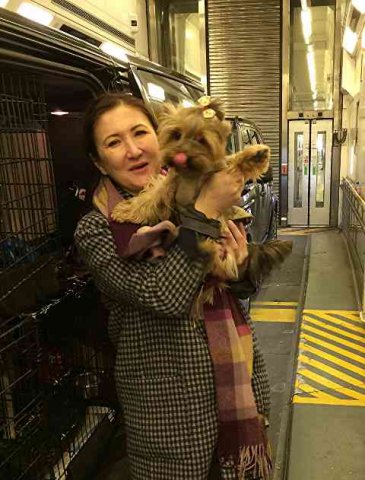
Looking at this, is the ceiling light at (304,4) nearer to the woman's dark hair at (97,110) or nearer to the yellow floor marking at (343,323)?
the yellow floor marking at (343,323)

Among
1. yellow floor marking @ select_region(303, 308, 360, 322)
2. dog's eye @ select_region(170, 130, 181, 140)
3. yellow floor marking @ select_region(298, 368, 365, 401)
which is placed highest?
dog's eye @ select_region(170, 130, 181, 140)

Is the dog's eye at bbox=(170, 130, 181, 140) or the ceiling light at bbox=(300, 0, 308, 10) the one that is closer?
the dog's eye at bbox=(170, 130, 181, 140)

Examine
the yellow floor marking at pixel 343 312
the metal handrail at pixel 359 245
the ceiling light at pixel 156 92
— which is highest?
the ceiling light at pixel 156 92

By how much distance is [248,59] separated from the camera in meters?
9.30

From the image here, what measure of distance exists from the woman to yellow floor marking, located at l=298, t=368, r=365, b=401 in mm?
2058

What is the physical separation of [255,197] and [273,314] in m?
1.36

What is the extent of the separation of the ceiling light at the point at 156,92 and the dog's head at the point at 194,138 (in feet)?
3.83

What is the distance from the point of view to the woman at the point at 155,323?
1.19m

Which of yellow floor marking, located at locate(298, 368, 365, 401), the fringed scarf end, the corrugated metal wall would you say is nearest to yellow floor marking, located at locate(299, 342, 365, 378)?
yellow floor marking, located at locate(298, 368, 365, 401)

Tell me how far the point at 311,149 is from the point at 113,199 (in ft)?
28.0

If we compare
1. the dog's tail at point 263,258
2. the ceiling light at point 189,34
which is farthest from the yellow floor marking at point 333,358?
the ceiling light at point 189,34

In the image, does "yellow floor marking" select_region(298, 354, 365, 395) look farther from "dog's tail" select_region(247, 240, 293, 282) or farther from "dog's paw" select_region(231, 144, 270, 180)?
"dog's paw" select_region(231, 144, 270, 180)

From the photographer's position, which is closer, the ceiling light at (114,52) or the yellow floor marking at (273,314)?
the ceiling light at (114,52)

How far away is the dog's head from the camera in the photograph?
3.76 ft
